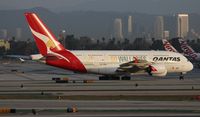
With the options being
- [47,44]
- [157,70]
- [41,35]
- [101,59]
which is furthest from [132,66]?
[41,35]

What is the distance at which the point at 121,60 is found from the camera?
2687 inches

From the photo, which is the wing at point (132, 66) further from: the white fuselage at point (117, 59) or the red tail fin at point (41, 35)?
the red tail fin at point (41, 35)

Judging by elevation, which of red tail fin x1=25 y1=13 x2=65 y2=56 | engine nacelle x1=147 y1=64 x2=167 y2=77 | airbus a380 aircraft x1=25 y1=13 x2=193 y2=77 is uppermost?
red tail fin x1=25 y1=13 x2=65 y2=56

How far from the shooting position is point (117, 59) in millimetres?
68312

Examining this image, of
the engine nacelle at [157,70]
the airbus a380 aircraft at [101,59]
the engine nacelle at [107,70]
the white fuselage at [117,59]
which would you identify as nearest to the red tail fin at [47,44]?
the airbus a380 aircraft at [101,59]

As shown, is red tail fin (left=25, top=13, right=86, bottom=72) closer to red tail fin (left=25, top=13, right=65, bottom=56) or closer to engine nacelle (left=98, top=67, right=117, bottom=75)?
red tail fin (left=25, top=13, right=65, bottom=56)

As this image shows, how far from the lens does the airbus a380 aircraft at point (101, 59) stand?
214ft

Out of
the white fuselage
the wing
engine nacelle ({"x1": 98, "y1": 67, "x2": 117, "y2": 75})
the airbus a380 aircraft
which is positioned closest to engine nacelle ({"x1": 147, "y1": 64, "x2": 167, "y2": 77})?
the airbus a380 aircraft

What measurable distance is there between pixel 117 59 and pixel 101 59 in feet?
6.52

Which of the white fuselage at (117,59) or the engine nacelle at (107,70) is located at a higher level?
the white fuselage at (117,59)

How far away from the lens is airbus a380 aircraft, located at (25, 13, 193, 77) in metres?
65.2

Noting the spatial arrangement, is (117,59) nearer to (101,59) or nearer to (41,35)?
(101,59)

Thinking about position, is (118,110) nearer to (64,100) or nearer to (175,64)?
(64,100)

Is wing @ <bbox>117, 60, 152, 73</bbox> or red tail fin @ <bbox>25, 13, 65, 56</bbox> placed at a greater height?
red tail fin @ <bbox>25, 13, 65, 56</bbox>
